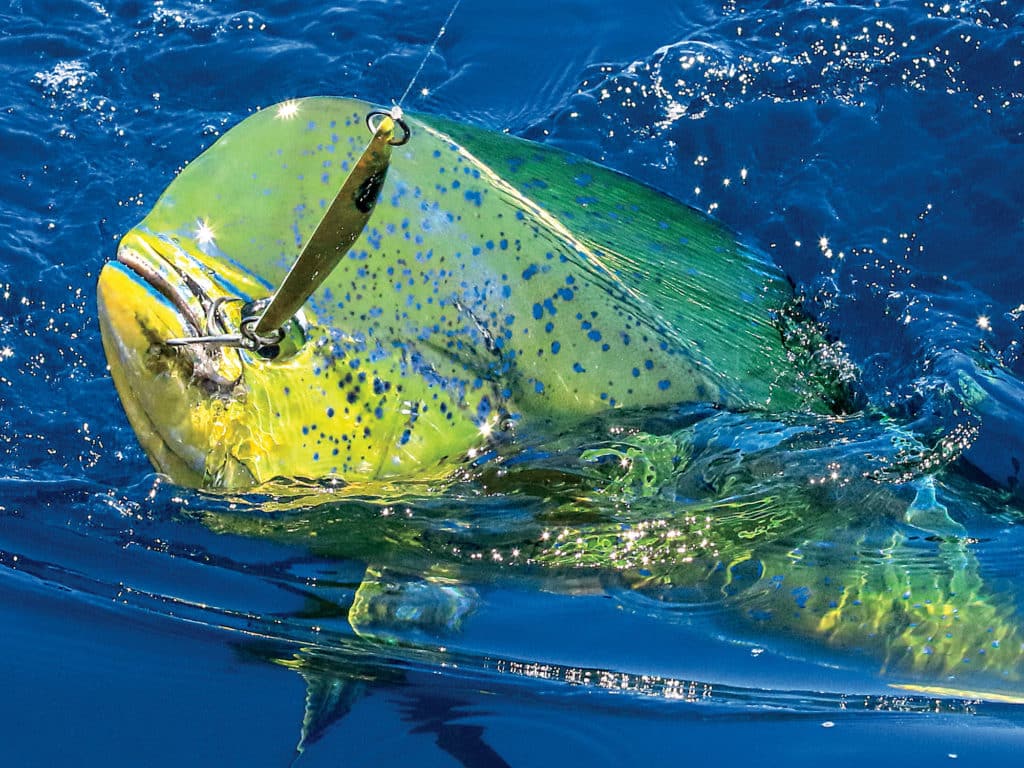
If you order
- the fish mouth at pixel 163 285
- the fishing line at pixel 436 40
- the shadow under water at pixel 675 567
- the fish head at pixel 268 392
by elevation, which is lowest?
the shadow under water at pixel 675 567

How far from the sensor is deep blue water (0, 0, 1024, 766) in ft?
8.60

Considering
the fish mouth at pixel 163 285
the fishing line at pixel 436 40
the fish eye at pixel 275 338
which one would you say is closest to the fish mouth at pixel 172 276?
the fish mouth at pixel 163 285

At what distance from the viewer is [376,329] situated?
348cm

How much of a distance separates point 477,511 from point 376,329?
611mm

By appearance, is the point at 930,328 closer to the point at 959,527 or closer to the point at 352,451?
the point at 959,527

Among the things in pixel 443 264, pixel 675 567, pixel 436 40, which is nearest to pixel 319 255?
pixel 443 264

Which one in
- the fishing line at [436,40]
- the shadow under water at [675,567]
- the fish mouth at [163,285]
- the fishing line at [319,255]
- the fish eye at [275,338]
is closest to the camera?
the fishing line at [319,255]

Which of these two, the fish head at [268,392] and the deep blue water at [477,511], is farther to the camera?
the fish head at [268,392]

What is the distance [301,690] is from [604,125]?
3.55 meters

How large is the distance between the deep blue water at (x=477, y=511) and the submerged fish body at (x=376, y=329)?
348 mm

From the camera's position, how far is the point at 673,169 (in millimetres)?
5297

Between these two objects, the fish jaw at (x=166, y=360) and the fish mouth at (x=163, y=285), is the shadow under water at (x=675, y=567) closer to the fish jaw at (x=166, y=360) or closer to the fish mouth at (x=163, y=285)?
the fish jaw at (x=166, y=360)

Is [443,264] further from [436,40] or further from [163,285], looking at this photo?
[436,40]

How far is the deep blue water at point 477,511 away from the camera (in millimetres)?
2621
